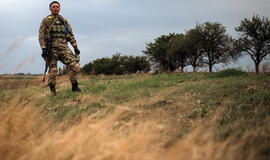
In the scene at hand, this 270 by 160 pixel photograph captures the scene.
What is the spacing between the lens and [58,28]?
21.7ft

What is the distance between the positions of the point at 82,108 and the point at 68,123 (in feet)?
3.28

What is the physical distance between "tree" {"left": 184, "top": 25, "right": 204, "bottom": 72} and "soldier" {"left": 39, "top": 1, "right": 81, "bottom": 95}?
19.9 meters

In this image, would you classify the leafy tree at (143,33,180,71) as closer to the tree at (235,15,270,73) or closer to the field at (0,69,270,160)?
the tree at (235,15,270,73)

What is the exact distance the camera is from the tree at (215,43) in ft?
75.4

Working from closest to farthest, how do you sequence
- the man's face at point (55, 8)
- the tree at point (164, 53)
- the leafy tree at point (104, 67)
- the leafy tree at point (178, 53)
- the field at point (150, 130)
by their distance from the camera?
the field at point (150, 130) → the man's face at point (55, 8) → the leafy tree at point (178, 53) → the tree at point (164, 53) → the leafy tree at point (104, 67)

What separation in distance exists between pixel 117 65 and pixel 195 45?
13.6 metres

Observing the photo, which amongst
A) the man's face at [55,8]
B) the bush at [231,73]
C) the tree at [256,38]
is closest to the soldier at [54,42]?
the man's face at [55,8]

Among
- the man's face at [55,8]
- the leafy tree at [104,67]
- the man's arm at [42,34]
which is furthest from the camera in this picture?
the leafy tree at [104,67]

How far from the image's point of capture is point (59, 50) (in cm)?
665

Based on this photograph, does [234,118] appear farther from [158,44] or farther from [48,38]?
[158,44]

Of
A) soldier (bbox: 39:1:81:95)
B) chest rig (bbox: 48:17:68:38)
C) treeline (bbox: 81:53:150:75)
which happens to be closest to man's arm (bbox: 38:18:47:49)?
soldier (bbox: 39:1:81:95)

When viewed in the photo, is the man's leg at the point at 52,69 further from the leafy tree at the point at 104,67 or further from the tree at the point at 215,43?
the leafy tree at the point at 104,67

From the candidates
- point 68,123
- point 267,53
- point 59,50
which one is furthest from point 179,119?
point 267,53

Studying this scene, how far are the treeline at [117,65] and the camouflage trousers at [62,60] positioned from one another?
86.6ft
